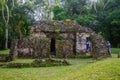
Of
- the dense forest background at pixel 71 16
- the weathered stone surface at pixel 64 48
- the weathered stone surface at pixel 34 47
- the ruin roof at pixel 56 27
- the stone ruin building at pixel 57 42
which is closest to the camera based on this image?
the stone ruin building at pixel 57 42

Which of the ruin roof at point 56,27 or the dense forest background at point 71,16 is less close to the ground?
the dense forest background at point 71,16

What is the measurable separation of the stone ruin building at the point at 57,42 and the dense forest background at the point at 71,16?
1092cm

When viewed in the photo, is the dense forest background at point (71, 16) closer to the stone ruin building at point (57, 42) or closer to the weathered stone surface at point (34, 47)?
the stone ruin building at point (57, 42)

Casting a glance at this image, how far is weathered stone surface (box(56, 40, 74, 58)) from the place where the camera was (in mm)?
27594

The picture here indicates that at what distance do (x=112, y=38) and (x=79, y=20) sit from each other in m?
6.12

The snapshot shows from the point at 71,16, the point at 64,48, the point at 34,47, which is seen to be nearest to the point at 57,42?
the point at 64,48

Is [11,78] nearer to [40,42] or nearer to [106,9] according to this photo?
[40,42]

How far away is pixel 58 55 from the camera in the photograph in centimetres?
2780

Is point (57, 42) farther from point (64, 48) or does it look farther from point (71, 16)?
point (71, 16)

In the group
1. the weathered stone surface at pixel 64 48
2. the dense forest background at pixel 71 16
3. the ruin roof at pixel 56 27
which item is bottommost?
the weathered stone surface at pixel 64 48

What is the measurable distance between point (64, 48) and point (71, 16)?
2289cm

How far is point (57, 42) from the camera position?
91.8 feet

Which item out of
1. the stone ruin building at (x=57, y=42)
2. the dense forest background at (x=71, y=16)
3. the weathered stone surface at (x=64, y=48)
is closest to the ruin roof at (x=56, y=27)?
the stone ruin building at (x=57, y=42)

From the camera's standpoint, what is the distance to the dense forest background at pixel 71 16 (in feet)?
144
